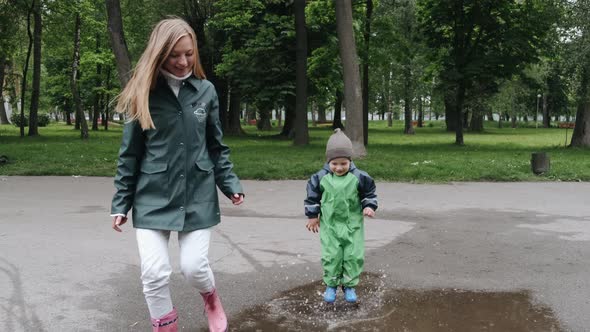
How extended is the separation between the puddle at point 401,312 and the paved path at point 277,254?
0.59 ft

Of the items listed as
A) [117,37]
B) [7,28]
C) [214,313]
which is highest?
[7,28]

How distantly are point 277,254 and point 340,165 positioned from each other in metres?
2.18

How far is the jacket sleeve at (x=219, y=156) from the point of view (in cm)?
384

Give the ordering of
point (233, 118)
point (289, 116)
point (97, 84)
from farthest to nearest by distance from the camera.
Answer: point (97, 84) < point (233, 118) < point (289, 116)

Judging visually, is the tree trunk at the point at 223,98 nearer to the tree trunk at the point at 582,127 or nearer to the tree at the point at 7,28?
the tree at the point at 7,28

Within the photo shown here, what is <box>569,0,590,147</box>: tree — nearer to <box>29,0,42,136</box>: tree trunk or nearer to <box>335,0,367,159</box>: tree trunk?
<box>335,0,367,159</box>: tree trunk

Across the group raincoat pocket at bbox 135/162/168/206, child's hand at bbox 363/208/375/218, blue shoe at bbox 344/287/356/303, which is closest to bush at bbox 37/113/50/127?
blue shoe at bbox 344/287/356/303

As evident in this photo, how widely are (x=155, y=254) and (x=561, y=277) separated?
3.91 meters

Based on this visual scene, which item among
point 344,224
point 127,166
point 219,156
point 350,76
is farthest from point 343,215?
point 350,76

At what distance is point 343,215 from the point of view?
449 cm

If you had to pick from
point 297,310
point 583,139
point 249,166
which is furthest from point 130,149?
point 583,139

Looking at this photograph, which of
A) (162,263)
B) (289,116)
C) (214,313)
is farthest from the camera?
(289,116)

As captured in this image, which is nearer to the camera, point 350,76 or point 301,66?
point 350,76

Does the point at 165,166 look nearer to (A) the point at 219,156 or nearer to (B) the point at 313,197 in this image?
(A) the point at 219,156
